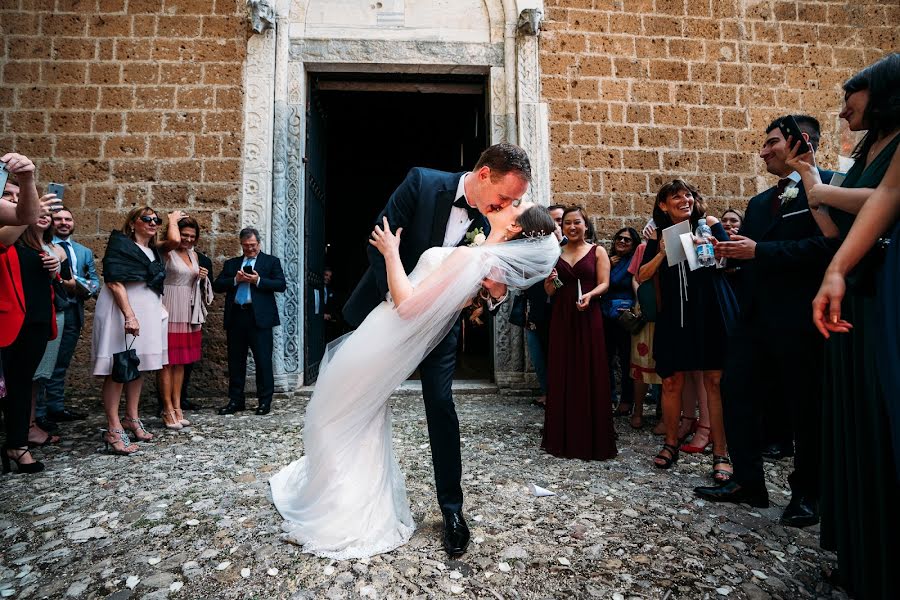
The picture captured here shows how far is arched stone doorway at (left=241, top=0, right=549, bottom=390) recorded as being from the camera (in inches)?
233

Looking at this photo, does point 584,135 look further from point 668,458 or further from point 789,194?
point 668,458

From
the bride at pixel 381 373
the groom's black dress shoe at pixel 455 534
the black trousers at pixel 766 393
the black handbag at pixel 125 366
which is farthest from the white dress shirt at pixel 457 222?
the black handbag at pixel 125 366

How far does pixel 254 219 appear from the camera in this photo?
5840 mm

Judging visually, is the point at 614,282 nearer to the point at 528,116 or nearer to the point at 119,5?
the point at 528,116

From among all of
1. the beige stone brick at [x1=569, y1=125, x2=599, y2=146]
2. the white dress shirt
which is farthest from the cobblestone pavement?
the beige stone brick at [x1=569, y1=125, x2=599, y2=146]

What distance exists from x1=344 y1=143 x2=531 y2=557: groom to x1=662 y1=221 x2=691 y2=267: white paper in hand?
1.48m

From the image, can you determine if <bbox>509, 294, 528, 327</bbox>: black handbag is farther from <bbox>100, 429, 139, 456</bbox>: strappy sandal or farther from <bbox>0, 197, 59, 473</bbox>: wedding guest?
<bbox>0, 197, 59, 473</bbox>: wedding guest

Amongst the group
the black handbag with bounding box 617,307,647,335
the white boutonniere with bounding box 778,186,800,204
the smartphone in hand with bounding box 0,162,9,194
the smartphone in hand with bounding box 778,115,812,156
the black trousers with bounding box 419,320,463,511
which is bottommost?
the black trousers with bounding box 419,320,463,511

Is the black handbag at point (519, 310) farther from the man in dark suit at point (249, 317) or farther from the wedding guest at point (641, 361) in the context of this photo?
the man in dark suit at point (249, 317)

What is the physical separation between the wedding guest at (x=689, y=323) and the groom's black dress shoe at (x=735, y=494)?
466mm

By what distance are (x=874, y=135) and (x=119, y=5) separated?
7393 mm

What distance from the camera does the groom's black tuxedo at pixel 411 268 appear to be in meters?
2.27

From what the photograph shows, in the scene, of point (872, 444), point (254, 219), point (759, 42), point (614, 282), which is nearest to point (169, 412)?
point (254, 219)

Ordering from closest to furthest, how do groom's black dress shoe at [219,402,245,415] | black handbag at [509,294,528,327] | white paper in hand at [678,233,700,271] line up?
white paper in hand at [678,233,700,271]
groom's black dress shoe at [219,402,245,415]
black handbag at [509,294,528,327]
